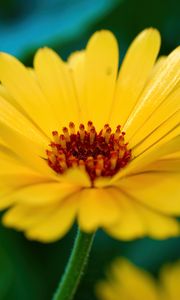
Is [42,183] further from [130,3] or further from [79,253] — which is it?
[130,3]

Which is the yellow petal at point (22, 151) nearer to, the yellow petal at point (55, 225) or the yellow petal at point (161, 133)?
the yellow petal at point (55, 225)

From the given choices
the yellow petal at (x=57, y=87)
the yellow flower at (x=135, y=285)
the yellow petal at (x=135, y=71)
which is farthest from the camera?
the yellow flower at (x=135, y=285)

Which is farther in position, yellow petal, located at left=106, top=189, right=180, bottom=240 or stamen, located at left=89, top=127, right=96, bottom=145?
stamen, located at left=89, top=127, right=96, bottom=145

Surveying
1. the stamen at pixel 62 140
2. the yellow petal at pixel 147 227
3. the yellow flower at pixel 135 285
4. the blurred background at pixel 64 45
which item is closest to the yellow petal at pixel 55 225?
the yellow petal at pixel 147 227

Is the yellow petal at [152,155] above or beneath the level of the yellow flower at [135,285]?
above

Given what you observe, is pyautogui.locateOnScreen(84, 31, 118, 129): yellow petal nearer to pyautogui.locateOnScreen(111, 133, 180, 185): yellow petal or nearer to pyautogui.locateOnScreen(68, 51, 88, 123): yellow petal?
pyautogui.locateOnScreen(68, 51, 88, 123): yellow petal

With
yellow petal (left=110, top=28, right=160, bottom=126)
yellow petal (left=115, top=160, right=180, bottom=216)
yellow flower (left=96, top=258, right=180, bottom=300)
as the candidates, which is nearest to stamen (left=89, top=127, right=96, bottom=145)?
yellow petal (left=110, top=28, right=160, bottom=126)

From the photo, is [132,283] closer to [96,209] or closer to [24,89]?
[24,89]
